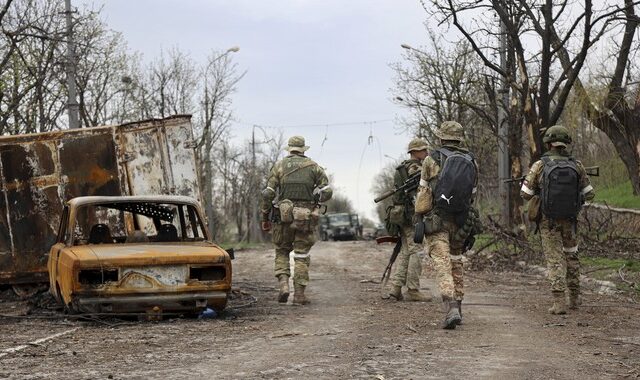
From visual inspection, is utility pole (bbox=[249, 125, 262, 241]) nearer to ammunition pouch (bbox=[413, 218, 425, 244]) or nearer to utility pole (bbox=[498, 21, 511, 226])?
utility pole (bbox=[498, 21, 511, 226])

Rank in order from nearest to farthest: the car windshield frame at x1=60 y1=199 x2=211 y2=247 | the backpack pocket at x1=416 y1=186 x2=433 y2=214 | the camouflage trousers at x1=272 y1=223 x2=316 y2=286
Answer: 1. the backpack pocket at x1=416 y1=186 x2=433 y2=214
2. the car windshield frame at x1=60 y1=199 x2=211 y2=247
3. the camouflage trousers at x1=272 y1=223 x2=316 y2=286

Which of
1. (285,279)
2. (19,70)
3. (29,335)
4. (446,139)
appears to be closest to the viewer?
(29,335)

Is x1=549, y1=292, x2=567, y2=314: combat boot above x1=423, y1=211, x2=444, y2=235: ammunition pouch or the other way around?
the other way around

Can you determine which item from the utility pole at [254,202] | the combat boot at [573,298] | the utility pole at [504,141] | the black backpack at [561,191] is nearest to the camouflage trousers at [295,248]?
the black backpack at [561,191]

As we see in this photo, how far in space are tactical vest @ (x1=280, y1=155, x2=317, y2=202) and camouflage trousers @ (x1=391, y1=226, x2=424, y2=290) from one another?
50.3 inches

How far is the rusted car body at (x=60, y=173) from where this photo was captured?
1322 cm

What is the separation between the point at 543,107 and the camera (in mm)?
17938

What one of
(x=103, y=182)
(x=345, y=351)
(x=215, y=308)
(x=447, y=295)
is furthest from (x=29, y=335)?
(x=103, y=182)

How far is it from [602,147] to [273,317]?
79.9 ft

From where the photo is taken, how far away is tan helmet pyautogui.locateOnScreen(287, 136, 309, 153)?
11742 mm

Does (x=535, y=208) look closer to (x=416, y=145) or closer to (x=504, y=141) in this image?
(x=416, y=145)

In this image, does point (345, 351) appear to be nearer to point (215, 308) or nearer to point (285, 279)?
point (215, 308)

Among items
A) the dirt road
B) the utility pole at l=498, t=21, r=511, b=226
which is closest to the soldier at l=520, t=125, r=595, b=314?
the dirt road

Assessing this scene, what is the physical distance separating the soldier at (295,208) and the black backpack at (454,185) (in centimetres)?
264
